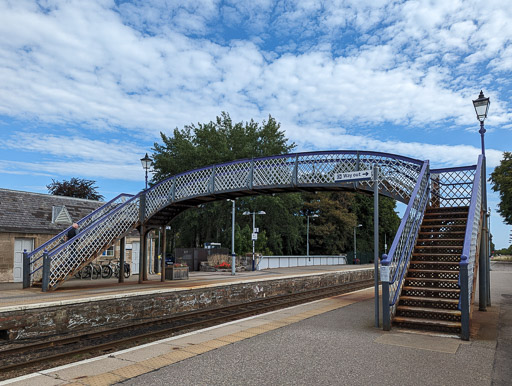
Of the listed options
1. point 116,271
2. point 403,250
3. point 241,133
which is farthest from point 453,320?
point 241,133

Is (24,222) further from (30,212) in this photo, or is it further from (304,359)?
(304,359)

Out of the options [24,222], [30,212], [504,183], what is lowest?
[24,222]

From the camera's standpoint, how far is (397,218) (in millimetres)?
69125

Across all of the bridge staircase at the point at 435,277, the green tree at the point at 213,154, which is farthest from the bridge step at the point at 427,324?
the green tree at the point at 213,154

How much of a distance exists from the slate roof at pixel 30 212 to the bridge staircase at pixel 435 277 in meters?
16.0

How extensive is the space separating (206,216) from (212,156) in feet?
18.2

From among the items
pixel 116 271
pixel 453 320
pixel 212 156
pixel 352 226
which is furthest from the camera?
pixel 352 226

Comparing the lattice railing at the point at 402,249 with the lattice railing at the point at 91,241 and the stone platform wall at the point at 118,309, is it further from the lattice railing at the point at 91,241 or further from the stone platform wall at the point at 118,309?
the lattice railing at the point at 91,241

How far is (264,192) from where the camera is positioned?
1570cm

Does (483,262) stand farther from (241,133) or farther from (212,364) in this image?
(241,133)

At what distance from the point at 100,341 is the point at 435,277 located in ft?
25.1

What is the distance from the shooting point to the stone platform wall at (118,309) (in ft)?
29.7

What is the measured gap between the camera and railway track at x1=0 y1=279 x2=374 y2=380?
24.8ft

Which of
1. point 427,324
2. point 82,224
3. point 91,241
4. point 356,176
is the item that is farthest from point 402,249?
point 82,224
